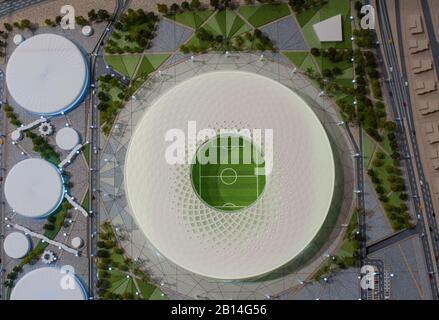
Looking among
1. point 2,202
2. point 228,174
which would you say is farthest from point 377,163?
point 2,202

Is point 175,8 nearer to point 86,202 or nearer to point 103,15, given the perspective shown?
point 103,15

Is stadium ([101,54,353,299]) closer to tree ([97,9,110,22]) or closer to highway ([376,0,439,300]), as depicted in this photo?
highway ([376,0,439,300])

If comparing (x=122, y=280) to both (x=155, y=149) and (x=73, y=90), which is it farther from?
(x=73, y=90)

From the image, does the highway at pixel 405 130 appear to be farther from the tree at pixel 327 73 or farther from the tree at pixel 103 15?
the tree at pixel 103 15

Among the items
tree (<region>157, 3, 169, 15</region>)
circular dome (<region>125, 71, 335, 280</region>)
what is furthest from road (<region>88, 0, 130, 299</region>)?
circular dome (<region>125, 71, 335, 280</region>)

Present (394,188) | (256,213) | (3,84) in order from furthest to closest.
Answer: (3,84) → (394,188) → (256,213)

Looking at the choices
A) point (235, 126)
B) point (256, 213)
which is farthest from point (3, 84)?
point (256, 213)
